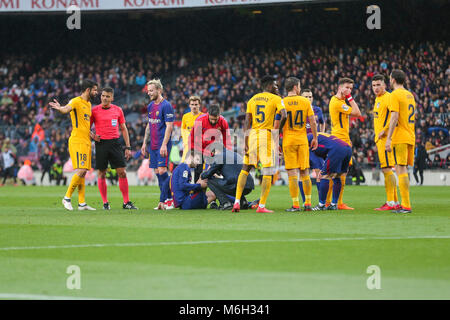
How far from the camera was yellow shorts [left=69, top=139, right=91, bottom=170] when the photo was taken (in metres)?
14.1

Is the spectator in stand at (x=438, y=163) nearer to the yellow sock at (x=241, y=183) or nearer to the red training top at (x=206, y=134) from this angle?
the red training top at (x=206, y=134)

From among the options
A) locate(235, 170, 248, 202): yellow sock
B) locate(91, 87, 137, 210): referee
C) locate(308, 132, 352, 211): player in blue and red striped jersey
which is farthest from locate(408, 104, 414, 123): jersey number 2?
locate(91, 87, 137, 210): referee

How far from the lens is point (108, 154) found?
47.9ft

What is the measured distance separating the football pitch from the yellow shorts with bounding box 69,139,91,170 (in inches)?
78.5

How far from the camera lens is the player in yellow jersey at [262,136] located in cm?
1310

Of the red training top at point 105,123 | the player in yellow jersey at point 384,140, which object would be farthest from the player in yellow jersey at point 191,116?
the player in yellow jersey at point 384,140

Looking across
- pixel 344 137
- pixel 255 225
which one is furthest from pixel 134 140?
pixel 255 225

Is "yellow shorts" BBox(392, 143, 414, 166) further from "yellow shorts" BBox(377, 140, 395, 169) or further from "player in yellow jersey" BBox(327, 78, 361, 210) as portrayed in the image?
"player in yellow jersey" BBox(327, 78, 361, 210)

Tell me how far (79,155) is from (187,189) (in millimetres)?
2080

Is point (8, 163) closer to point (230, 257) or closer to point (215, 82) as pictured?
point (215, 82)

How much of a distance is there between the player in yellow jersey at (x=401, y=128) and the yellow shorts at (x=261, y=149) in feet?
6.57

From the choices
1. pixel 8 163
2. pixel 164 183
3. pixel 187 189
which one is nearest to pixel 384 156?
pixel 187 189
